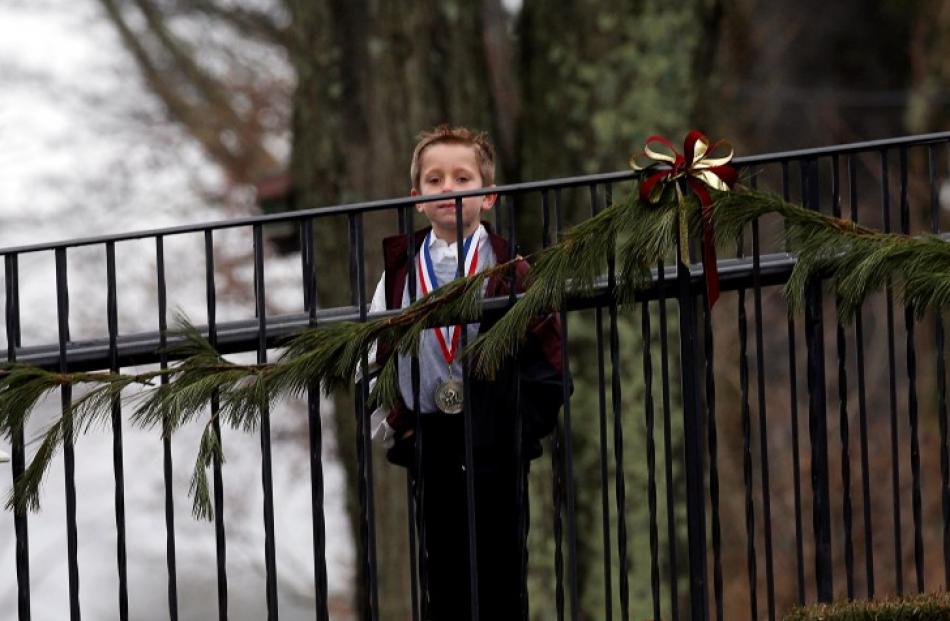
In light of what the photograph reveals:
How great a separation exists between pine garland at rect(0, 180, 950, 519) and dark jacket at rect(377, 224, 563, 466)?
0.12m

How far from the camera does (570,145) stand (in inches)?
433

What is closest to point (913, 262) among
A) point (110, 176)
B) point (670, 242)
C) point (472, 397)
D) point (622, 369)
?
point (670, 242)

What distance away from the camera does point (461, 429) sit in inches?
229

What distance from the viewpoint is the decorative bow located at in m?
5.42

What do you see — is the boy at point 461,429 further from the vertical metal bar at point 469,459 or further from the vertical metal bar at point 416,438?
the vertical metal bar at point 469,459

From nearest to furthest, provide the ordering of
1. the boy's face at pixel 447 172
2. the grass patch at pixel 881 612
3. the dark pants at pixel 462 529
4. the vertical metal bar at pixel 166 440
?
the grass patch at pixel 881 612
the vertical metal bar at pixel 166 440
the dark pants at pixel 462 529
the boy's face at pixel 447 172

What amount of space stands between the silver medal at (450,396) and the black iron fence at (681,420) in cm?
23

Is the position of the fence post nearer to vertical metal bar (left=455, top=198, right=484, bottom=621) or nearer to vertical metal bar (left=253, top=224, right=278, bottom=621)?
vertical metal bar (left=455, top=198, right=484, bottom=621)

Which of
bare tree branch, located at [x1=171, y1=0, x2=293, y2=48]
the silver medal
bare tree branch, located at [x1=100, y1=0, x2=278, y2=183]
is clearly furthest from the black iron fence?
bare tree branch, located at [x1=171, y1=0, x2=293, y2=48]

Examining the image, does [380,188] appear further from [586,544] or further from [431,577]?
[431,577]

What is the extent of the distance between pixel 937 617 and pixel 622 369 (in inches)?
232

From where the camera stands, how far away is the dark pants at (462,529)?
582 centimetres

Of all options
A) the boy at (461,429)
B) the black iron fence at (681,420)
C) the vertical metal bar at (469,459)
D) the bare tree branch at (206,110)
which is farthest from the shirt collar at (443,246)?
the bare tree branch at (206,110)

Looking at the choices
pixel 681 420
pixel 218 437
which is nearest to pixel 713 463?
pixel 218 437
